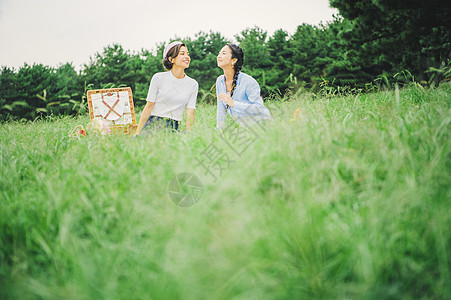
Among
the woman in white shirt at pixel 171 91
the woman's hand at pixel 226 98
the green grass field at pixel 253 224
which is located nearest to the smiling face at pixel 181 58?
the woman in white shirt at pixel 171 91

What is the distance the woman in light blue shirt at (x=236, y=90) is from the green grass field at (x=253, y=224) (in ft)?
4.57

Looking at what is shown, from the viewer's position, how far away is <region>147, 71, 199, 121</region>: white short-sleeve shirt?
3645mm

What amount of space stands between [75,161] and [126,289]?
136cm

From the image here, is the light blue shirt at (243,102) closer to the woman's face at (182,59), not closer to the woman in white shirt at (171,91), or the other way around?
the woman in white shirt at (171,91)

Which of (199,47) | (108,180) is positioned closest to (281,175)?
(108,180)

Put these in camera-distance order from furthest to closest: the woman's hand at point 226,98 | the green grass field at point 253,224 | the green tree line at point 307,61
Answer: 1. the green tree line at point 307,61
2. the woman's hand at point 226,98
3. the green grass field at point 253,224

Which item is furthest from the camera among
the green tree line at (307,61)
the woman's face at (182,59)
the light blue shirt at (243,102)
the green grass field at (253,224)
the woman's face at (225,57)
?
the green tree line at (307,61)

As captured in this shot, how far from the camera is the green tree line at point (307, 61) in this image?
7199 mm

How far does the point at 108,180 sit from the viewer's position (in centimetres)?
173

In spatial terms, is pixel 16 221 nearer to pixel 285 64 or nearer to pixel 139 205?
pixel 139 205

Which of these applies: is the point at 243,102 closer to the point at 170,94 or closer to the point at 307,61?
the point at 170,94


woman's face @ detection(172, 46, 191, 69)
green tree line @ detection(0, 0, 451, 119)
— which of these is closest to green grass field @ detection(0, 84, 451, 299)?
green tree line @ detection(0, 0, 451, 119)

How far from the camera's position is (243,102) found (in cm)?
350

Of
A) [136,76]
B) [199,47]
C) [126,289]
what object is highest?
[199,47]
